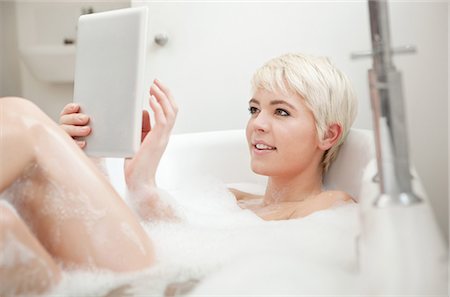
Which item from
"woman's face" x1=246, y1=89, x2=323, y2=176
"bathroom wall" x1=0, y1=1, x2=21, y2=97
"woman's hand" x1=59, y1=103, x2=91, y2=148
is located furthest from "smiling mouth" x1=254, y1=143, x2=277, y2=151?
"bathroom wall" x1=0, y1=1, x2=21, y2=97

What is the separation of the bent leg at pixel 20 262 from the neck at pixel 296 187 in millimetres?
622

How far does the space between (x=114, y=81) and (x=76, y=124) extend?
121 mm

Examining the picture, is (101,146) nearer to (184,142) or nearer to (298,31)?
(184,142)

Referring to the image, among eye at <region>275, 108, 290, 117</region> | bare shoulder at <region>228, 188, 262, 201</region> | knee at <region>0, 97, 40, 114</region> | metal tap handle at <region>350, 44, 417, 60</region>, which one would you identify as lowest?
bare shoulder at <region>228, 188, 262, 201</region>

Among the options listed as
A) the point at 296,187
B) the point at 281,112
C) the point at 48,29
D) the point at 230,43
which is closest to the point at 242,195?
the point at 296,187

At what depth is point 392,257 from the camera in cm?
58

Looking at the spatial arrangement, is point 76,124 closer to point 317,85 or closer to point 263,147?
point 263,147

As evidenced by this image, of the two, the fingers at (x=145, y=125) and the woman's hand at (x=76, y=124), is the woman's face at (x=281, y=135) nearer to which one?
the fingers at (x=145, y=125)

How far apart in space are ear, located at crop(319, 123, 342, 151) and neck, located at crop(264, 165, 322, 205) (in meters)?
0.07

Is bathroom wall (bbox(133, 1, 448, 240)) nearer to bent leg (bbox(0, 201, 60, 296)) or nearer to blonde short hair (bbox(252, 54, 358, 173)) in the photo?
blonde short hair (bbox(252, 54, 358, 173))

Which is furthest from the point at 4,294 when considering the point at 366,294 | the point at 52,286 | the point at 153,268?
the point at 366,294

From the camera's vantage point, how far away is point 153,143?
1132 mm

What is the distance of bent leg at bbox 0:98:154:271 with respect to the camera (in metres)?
0.82

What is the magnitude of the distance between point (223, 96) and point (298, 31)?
0.97 ft
